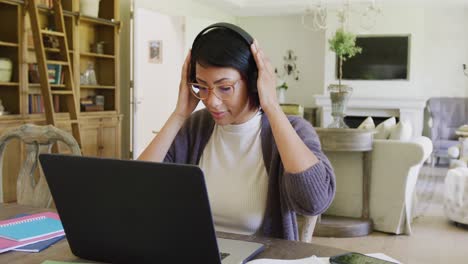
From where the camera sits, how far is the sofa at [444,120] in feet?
22.8

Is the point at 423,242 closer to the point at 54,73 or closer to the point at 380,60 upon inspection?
the point at 54,73

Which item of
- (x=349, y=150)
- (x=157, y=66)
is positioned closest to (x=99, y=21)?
(x=157, y=66)

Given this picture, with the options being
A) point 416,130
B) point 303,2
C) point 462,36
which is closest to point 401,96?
point 416,130

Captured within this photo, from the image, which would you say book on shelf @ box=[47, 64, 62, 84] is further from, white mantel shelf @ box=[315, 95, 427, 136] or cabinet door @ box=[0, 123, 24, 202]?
white mantel shelf @ box=[315, 95, 427, 136]

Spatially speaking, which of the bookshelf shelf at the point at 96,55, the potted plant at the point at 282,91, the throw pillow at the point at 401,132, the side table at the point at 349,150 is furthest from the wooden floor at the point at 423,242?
the potted plant at the point at 282,91

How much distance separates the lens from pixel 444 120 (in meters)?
7.12

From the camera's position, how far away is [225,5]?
7672 millimetres

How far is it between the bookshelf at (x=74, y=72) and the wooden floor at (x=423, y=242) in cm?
260

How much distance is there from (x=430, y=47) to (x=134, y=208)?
7.62 m

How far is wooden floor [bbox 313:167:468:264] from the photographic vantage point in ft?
10.3

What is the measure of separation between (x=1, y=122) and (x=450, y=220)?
3727mm

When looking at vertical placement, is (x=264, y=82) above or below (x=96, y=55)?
below

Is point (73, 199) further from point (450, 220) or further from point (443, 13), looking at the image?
point (443, 13)

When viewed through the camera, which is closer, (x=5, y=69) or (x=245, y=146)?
(x=245, y=146)
